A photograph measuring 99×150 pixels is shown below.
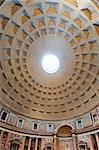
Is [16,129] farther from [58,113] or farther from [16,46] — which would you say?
[16,46]

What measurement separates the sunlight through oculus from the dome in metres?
0.34

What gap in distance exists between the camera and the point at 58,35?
74.5 ft

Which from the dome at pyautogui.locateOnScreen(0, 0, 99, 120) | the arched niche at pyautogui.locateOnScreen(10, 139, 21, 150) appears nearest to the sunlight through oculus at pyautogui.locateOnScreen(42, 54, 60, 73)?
the dome at pyautogui.locateOnScreen(0, 0, 99, 120)

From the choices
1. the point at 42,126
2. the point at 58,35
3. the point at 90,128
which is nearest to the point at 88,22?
the point at 58,35

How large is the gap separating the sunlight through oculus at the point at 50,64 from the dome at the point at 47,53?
0.34 meters

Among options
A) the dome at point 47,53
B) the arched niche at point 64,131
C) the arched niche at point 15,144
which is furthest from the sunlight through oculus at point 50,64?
the arched niche at point 15,144

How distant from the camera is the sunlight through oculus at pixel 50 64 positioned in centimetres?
2438

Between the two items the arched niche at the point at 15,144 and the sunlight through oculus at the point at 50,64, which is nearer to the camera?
the arched niche at the point at 15,144

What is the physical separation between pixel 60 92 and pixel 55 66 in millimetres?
2613

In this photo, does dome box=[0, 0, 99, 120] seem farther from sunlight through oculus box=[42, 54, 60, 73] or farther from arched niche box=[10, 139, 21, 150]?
arched niche box=[10, 139, 21, 150]

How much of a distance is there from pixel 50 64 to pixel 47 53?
5.55ft

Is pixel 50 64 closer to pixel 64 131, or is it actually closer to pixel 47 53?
pixel 47 53

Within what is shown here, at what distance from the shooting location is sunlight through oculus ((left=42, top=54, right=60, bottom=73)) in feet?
80.0

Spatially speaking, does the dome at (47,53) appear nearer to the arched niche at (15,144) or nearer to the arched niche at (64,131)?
the arched niche at (64,131)
